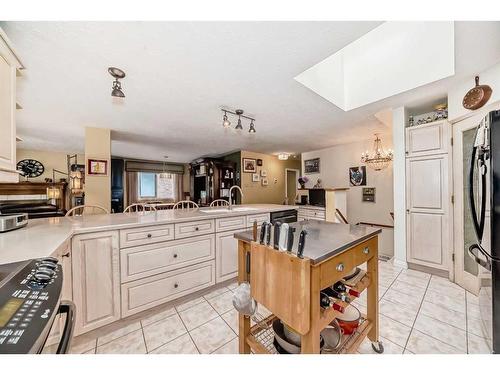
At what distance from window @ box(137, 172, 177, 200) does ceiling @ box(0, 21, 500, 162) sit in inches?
149

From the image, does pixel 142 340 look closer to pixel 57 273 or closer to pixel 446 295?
pixel 57 273

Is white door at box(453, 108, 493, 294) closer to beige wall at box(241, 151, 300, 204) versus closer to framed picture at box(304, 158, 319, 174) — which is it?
framed picture at box(304, 158, 319, 174)

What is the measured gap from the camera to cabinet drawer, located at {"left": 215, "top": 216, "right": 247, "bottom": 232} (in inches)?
88.2

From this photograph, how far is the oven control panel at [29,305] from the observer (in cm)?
41

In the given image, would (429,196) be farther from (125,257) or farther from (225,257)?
(125,257)

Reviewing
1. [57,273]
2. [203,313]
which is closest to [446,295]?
[203,313]

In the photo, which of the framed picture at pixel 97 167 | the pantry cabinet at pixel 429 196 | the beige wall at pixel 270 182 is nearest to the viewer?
the pantry cabinet at pixel 429 196

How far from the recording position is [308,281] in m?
0.83

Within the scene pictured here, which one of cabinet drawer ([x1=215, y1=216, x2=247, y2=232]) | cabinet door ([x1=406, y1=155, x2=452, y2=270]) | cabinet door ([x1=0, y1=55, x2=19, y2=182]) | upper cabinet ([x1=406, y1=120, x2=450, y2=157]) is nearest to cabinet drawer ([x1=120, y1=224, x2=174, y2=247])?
cabinet drawer ([x1=215, y1=216, x2=247, y2=232])

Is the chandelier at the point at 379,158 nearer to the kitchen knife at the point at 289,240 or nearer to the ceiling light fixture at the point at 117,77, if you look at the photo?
the kitchen knife at the point at 289,240

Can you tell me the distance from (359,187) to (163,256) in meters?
4.62

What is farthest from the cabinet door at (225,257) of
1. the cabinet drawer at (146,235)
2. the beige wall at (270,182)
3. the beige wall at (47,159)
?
the beige wall at (47,159)

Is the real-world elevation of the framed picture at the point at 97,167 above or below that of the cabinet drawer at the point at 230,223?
above

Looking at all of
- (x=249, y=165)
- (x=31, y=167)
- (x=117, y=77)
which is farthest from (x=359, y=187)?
(x=31, y=167)
